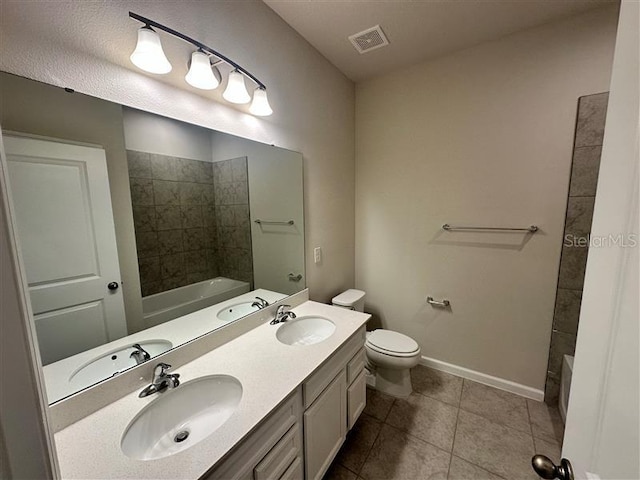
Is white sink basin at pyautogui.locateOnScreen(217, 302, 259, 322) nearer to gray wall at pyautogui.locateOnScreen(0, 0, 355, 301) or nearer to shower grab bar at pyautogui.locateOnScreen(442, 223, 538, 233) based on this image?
gray wall at pyautogui.locateOnScreen(0, 0, 355, 301)

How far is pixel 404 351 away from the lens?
1904mm

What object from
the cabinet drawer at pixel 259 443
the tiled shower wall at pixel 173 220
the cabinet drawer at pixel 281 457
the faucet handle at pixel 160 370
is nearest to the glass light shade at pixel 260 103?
the tiled shower wall at pixel 173 220

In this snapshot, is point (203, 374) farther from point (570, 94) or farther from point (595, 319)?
point (570, 94)

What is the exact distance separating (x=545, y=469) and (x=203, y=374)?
1104 mm

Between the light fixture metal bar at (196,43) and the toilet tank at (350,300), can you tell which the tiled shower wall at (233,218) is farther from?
the toilet tank at (350,300)

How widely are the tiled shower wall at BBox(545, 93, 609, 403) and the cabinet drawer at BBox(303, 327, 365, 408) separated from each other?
1442 millimetres

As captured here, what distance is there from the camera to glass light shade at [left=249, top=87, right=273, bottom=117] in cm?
142

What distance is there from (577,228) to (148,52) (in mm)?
2543

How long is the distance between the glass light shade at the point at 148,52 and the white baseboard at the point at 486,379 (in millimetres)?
2770

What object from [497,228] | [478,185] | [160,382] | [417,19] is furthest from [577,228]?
[160,382]

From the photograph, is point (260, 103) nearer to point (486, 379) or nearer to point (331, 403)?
point (331, 403)

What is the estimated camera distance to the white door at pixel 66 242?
79cm

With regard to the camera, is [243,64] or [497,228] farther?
[497,228]

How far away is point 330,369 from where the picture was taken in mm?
1290
